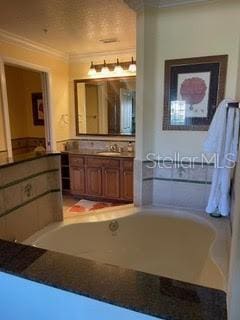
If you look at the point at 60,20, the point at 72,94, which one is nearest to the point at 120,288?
the point at 60,20

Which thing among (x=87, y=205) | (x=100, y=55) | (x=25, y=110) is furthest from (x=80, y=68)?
(x=87, y=205)

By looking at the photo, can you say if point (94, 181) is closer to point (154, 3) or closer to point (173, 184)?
point (173, 184)

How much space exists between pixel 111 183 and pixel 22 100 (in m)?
2.65

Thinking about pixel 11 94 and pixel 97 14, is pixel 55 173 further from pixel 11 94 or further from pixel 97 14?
pixel 11 94

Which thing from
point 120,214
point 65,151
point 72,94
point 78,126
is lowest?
point 120,214

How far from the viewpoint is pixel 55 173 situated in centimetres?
209

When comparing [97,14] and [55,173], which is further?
[97,14]

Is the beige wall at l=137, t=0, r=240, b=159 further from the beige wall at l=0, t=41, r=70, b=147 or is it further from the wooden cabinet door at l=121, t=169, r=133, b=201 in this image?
the beige wall at l=0, t=41, r=70, b=147

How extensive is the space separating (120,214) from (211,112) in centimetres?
132

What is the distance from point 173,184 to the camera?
2584 millimetres

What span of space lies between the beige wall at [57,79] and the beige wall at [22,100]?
2.26ft

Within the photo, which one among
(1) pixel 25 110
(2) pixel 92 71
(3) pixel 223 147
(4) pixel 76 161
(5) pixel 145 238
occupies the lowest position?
(5) pixel 145 238

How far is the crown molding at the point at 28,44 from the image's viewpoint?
3.22 m

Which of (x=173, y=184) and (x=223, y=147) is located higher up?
(x=223, y=147)
